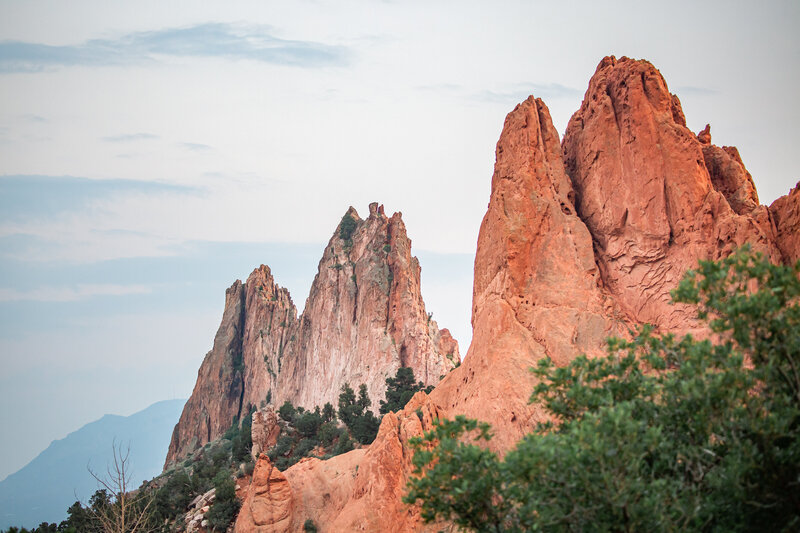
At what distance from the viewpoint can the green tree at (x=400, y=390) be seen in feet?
237

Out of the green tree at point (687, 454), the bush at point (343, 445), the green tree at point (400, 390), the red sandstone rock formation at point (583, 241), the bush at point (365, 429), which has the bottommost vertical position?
the bush at point (343, 445)

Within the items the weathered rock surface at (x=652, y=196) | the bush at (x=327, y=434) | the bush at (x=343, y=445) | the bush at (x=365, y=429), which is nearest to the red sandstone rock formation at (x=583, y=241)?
the weathered rock surface at (x=652, y=196)

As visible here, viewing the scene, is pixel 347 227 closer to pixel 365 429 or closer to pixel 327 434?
pixel 327 434

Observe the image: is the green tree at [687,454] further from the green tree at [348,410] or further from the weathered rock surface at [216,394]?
the weathered rock surface at [216,394]

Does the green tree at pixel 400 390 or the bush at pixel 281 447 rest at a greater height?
the green tree at pixel 400 390

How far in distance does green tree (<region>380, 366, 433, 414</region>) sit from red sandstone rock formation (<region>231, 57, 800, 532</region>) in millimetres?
34549

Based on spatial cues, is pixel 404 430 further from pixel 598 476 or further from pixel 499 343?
pixel 598 476

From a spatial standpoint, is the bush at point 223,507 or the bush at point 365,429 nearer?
the bush at point 223,507

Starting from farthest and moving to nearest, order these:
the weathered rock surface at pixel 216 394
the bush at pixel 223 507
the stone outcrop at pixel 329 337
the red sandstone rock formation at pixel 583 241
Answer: the weathered rock surface at pixel 216 394 → the stone outcrop at pixel 329 337 → the bush at pixel 223 507 → the red sandstone rock formation at pixel 583 241

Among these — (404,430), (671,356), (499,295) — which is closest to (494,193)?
(499,295)

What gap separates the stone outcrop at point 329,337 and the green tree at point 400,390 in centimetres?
917

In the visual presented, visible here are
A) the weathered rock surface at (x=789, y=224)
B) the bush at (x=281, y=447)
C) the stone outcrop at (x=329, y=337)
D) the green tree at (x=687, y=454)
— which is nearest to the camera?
the green tree at (x=687, y=454)

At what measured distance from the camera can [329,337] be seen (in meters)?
A: 109

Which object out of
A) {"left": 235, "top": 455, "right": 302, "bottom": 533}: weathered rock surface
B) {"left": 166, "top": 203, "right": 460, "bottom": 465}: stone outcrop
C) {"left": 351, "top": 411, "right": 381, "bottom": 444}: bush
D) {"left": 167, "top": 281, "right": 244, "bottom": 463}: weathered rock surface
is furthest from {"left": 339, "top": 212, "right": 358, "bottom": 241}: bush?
{"left": 235, "top": 455, "right": 302, "bottom": 533}: weathered rock surface
